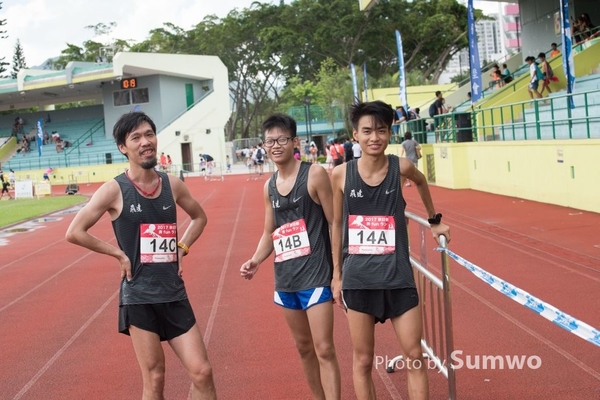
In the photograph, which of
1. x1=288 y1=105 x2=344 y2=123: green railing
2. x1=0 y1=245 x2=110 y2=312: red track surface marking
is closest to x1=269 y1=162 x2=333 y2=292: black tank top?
x1=0 y1=245 x2=110 y2=312: red track surface marking

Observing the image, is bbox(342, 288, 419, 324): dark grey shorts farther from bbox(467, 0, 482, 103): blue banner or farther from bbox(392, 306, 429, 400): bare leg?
bbox(467, 0, 482, 103): blue banner

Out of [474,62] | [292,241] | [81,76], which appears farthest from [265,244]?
[81,76]

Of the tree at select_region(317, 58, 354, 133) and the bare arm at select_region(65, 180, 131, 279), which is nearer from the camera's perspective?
the bare arm at select_region(65, 180, 131, 279)

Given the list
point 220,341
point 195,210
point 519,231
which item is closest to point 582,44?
point 519,231

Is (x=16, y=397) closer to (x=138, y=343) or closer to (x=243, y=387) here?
(x=243, y=387)

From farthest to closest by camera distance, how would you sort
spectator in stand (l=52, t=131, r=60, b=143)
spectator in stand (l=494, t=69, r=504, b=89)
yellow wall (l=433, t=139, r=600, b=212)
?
1. spectator in stand (l=52, t=131, r=60, b=143)
2. spectator in stand (l=494, t=69, r=504, b=89)
3. yellow wall (l=433, t=139, r=600, b=212)

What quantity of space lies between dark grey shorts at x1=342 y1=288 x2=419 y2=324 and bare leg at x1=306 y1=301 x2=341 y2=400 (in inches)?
8.2

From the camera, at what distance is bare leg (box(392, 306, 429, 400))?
4297 millimetres

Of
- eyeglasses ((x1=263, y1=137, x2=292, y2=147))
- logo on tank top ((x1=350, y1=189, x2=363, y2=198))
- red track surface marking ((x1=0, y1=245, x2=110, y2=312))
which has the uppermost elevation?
eyeglasses ((x1=263, y1=137, x2=292, y2=147))

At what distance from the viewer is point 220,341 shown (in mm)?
7426

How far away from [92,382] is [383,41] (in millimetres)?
58271

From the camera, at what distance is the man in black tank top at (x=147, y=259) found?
4387mm

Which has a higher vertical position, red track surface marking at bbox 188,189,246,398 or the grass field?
the grass field

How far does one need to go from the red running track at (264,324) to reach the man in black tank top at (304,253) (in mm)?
962
